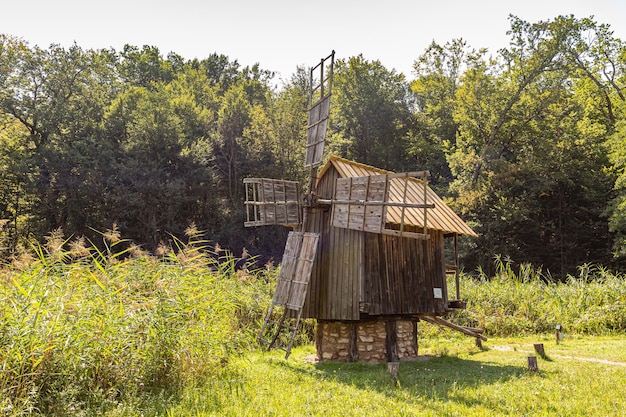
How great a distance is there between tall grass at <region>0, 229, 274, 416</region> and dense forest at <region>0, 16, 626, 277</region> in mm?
18327

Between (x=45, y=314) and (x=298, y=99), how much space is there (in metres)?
26.7

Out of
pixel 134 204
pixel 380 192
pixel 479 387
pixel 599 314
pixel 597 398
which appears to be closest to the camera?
pixel 597 398

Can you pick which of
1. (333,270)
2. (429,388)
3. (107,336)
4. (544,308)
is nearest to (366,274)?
(333,270)

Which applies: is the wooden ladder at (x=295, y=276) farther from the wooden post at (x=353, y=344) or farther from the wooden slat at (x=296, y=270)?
the wooden post at (x=353, y=344)

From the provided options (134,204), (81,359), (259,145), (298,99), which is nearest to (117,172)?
(134,204)

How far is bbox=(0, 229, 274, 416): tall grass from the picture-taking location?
5.62 metres

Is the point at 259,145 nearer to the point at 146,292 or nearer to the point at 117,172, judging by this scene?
the point at 117,172

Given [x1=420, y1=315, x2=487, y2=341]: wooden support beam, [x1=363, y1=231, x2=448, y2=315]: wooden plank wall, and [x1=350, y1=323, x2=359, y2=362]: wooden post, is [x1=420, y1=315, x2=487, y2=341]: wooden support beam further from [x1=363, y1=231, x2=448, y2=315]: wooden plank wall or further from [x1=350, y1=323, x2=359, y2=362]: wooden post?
[x1=350, y1=323, x2=359, y2=362]: wooden post

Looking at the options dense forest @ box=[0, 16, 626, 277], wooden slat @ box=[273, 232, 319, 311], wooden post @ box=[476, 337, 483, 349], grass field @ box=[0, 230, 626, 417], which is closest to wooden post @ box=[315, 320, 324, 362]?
grass field @ box=[0, 230, 626, 417]

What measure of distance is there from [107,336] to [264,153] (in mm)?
24728

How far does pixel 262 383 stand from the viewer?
7.91m

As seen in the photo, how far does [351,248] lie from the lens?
10.0 meters

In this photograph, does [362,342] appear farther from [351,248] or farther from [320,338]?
[351,248]

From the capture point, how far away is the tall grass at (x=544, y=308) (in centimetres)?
1398
